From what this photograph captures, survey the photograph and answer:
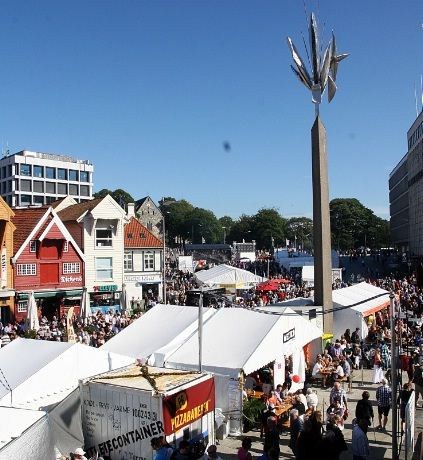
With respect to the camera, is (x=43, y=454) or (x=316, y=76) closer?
(x=43, y=454)

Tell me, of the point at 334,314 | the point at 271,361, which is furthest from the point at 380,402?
the point at 334,314

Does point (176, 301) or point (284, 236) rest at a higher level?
point (284, 236)

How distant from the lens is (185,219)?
13575cm

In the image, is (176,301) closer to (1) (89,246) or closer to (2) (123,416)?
(1) (89,246)

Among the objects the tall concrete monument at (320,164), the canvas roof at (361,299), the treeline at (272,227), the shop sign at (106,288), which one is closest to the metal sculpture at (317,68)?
the tall concrete monument at (320,164)

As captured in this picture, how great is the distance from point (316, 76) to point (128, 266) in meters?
23.3

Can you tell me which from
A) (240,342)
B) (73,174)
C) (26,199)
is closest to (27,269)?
(240,342)

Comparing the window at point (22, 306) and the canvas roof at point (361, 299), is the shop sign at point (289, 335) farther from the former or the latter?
the window at point (22, 306)

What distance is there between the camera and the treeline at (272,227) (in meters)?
114

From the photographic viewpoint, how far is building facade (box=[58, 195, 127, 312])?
37812 millimetres

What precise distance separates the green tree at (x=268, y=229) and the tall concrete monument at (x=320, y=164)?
325ft

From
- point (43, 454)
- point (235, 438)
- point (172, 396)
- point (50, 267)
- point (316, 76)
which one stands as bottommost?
point (235, 438)

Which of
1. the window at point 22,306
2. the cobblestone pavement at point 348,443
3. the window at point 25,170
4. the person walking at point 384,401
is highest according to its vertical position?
the window at point 25,170

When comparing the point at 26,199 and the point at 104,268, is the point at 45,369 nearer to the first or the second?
the point at 104,268
